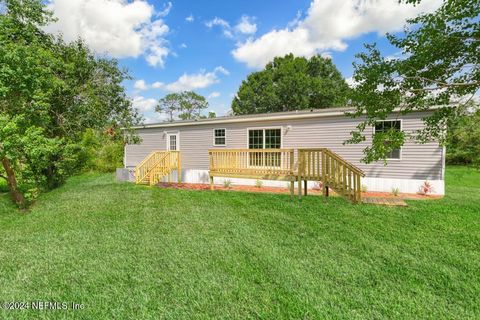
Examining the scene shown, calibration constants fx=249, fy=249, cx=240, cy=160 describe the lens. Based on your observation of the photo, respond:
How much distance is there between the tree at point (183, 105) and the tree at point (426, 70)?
40.2 meters

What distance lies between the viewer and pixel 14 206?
694cm

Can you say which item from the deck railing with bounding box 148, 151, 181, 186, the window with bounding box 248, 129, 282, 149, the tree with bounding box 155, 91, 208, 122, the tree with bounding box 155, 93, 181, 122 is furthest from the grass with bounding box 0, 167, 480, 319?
the tree with bounding box 155, 93, 181, 122

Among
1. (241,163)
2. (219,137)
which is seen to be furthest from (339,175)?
(219,137)

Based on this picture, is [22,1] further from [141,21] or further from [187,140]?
[187,140]

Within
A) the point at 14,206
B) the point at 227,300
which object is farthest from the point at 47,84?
the point at 227,300

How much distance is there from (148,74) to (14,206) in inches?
533

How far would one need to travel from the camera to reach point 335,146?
30.8ft

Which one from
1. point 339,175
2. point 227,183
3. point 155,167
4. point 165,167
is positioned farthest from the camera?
point 165,167

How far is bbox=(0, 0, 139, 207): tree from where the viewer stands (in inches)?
231

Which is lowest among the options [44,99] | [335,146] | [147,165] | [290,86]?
[147,165]

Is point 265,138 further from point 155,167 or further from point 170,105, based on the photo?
point 170,105

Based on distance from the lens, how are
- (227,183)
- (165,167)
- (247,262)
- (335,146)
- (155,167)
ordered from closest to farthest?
(247,262) → (335,146) → (227,183) → (155,167) → (165,167)

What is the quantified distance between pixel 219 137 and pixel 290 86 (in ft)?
56.6

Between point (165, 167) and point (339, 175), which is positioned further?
point (165, 167)
